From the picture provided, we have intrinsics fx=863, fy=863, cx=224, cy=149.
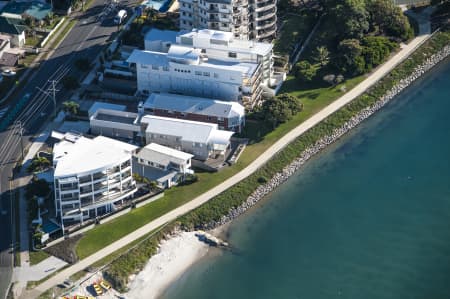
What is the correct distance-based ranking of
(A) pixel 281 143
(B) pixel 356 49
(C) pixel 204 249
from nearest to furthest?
(C) pixel 204 249 → (A) pixel 281 143 → (B) pixel 356 49

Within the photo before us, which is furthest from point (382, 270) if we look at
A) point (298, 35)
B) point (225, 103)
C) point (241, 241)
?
point (298, 35)

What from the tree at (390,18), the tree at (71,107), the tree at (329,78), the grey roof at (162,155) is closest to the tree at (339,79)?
the tree at (329,78)

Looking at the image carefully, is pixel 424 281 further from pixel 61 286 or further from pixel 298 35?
pixel 298 35

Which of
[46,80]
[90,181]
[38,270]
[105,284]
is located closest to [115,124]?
[46,80]

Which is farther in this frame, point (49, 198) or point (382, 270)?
point (49, 198)

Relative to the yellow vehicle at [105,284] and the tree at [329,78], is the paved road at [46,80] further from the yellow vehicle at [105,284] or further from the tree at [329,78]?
the tree at [329,78]

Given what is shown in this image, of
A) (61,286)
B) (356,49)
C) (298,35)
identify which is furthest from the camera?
(298,35)
